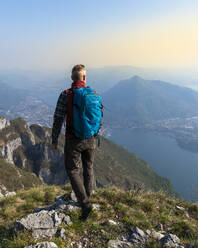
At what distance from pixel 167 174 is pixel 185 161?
109ft

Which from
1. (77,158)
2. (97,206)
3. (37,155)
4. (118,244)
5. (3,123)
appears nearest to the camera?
(118,244)

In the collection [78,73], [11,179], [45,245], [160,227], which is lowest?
[11,179]

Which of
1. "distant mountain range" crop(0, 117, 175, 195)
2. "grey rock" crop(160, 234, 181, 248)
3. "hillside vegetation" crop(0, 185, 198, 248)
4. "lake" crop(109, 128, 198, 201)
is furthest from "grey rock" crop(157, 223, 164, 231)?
"lake" crop(109, 128, 198, 201)

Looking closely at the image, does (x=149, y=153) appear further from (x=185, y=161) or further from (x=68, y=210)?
(x=68, y=210)

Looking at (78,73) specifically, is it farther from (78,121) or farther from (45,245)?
(45,245)

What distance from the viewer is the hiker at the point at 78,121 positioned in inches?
146

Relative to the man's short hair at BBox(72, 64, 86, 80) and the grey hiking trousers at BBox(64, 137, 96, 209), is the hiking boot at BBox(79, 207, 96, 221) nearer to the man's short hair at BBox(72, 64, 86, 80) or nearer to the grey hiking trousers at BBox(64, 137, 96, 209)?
the grey hiking trousers at BBox(64, 137, 96, 209)

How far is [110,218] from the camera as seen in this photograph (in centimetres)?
446

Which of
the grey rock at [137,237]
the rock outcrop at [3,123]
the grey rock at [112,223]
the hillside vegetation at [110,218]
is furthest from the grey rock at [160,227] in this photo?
the rock outcrop at [3,123]

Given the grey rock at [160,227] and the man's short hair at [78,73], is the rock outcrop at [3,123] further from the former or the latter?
the grey rock at [160,227]

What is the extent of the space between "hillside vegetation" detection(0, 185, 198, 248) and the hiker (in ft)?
1.49

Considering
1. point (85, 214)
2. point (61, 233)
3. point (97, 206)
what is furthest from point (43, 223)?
point (97, 206)

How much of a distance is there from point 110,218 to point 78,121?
2735mm

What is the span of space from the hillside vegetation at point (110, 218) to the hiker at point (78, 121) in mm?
455
